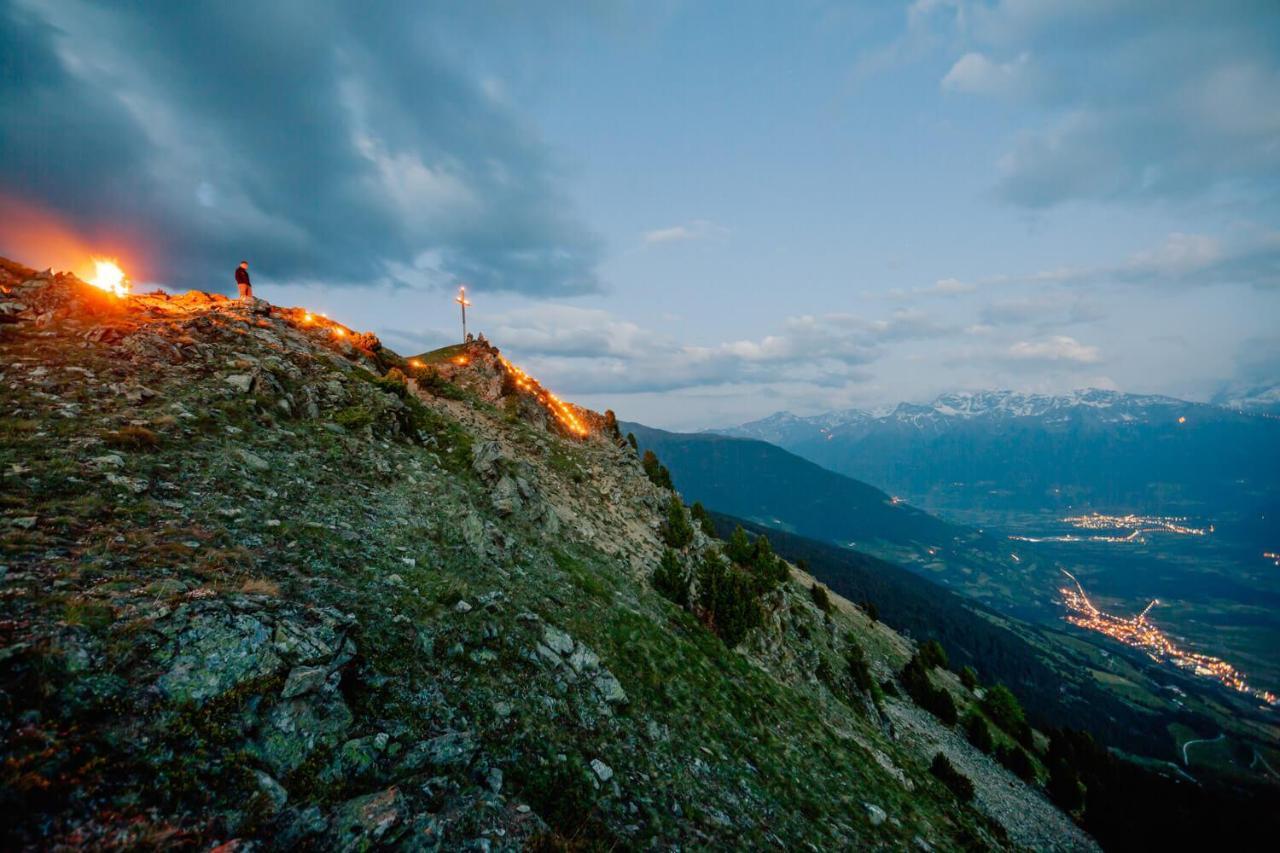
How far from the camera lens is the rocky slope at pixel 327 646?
717 centimetres

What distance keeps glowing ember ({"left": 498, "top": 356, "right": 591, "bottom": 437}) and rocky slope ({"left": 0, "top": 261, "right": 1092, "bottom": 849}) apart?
23612 mm

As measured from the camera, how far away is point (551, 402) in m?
56.7

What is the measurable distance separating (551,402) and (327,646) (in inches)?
1860

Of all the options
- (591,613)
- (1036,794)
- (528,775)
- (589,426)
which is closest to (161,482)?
(528,775)

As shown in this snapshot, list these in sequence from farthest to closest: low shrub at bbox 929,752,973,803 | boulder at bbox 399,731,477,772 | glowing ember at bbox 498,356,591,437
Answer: glowing ember at bbox 498,356,591,437
low shrub at bbox 929,752,973,803
boulder at bbox 399,731,477,772

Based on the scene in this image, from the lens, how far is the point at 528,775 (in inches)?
422

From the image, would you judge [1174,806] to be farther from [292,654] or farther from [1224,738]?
[1224,738]

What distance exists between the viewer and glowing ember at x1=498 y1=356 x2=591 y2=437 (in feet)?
175

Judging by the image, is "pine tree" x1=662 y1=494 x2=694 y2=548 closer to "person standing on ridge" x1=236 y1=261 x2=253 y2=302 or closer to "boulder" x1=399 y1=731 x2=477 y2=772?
"boulder" x1=399 y1=731 x2=477 y2=772

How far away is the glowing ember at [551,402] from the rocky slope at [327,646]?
23.6 meters

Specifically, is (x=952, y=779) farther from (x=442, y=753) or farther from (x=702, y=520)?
(x=442, y=753)

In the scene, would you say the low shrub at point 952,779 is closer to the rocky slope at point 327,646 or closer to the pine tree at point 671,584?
the rocky slope at point 327,646

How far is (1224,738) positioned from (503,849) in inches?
11405

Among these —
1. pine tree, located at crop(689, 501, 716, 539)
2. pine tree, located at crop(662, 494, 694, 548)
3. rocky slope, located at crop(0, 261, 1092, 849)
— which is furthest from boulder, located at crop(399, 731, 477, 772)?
pine tree, located at crop(689, 501, 716, 539)
